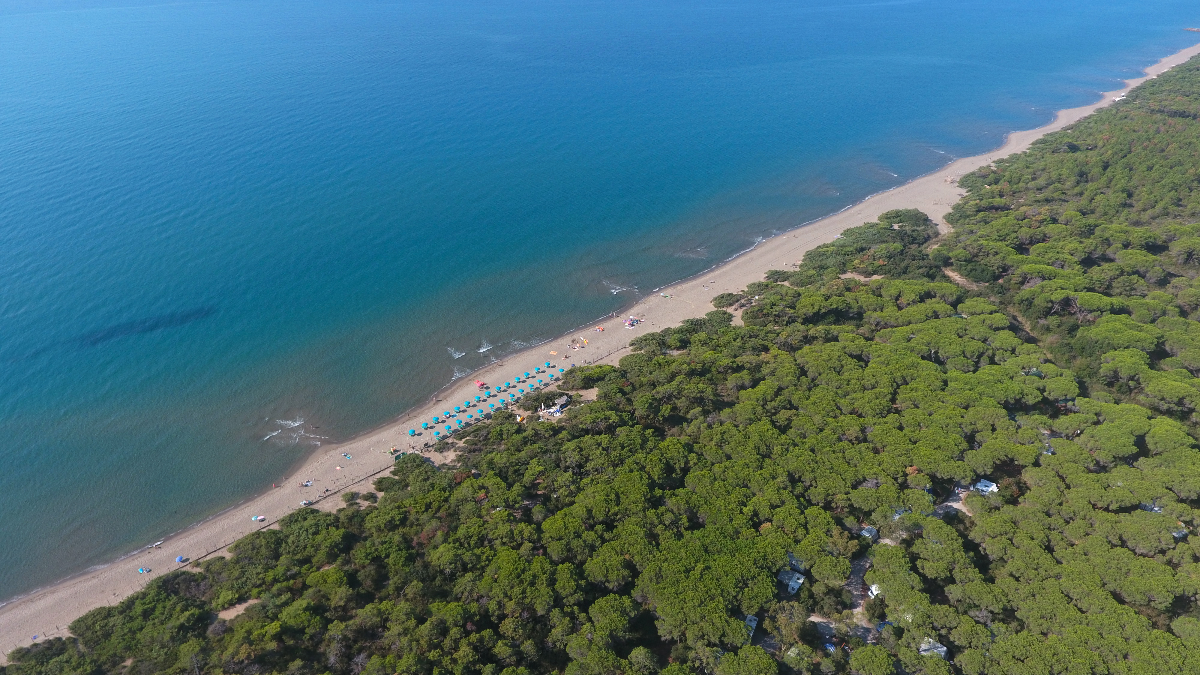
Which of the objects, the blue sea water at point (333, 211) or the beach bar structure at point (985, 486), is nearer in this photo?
the beach bar structure at point (985, 486)

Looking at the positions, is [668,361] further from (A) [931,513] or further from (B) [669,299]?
(A) [931,513]

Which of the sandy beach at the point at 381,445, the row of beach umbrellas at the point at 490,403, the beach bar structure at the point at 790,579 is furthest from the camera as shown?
the row of beach umbrellas at the point at 490,403

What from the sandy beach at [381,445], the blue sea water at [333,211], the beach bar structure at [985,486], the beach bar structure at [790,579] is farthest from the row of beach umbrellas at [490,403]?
the beach bar structure at [985,486]

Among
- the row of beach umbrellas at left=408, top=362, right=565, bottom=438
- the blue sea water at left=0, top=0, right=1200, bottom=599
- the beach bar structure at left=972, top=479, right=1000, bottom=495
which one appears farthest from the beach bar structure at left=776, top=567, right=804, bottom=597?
the blue sea water at left=0, top=0, right=1200, bottom=599

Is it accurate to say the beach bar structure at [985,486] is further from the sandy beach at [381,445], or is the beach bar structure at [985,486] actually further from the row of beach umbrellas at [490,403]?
the row of beach umbrellas at [490,403]

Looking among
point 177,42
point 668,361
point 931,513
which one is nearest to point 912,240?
point 668,361

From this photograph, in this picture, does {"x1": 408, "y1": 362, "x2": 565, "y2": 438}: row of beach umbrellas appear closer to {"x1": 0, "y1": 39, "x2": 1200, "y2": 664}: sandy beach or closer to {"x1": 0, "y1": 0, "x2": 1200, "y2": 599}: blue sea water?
{"x1": 0, "y1": 39, "x2": 1200, "y2": 664}: sandy beach
